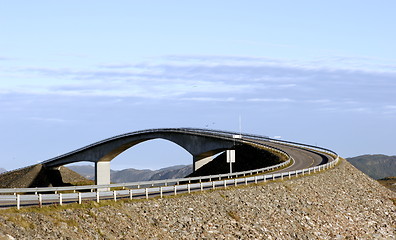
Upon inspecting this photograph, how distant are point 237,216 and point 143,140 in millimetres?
75969

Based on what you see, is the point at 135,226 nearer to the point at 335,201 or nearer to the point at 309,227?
the point at 309,227

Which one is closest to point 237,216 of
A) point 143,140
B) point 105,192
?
point 105,192

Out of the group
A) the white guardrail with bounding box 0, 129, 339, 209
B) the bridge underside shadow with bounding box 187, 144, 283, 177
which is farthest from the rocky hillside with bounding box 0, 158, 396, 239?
the bridge underside shadow with bounding box 187, 144, 283, 177

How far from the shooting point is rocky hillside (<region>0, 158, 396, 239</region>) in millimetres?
31853

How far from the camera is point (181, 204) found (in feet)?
137

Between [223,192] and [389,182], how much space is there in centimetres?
6591

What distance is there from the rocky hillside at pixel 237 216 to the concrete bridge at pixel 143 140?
31.1 metres

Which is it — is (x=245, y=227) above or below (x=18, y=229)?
below

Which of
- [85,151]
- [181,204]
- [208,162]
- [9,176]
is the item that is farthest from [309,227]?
[9,176]

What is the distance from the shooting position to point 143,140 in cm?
11756

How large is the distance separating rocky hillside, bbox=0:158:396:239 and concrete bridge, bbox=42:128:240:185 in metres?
31.1

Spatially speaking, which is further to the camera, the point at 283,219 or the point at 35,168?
the point at 35,168

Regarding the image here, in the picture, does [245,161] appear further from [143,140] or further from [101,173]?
[101,173]

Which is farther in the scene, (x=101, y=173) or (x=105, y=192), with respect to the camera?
(x=101, y=173)
